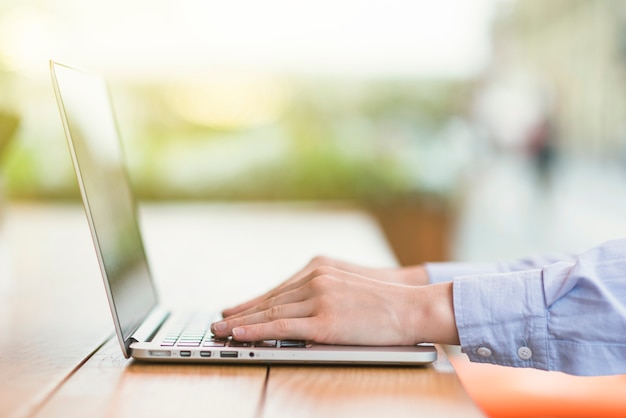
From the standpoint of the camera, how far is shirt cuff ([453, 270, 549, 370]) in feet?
2.95

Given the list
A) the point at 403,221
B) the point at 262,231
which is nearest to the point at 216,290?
the point at 262,231

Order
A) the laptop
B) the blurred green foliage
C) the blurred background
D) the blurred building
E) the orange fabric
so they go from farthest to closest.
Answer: the blurred building < the blurred background < the blurred green foliage < the orange fabric < the laptop

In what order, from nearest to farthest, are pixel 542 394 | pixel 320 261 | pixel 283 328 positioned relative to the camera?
pixel 283 328 < pixel 320 261 < pixel 542 394

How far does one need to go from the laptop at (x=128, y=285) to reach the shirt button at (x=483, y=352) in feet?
0.18

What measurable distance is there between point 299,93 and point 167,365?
5017 millimetres

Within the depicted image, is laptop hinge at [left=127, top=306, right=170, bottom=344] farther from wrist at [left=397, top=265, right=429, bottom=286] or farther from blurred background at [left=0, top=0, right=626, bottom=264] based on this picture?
blurred background at [left=0, top=0, right=626, bottom=264]

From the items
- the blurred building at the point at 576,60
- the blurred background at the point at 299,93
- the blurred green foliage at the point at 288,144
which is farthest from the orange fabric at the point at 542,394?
the blurred building at the point at 576,60

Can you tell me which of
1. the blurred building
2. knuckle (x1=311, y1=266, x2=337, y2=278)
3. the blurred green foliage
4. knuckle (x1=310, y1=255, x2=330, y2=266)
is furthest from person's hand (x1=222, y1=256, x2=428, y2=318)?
the blurred building

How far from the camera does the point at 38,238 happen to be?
223 centimetres

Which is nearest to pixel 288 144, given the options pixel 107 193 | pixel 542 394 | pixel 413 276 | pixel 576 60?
pixel 576 60

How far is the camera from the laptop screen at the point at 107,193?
90cm

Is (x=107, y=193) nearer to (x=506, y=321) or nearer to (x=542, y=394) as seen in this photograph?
(x=506, y=321)

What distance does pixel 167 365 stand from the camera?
2.94 ft

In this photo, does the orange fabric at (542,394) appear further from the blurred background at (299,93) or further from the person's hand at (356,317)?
the blurred background at (299,93)
